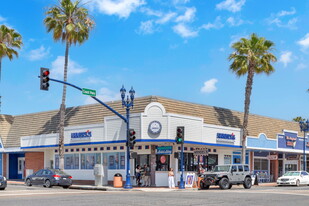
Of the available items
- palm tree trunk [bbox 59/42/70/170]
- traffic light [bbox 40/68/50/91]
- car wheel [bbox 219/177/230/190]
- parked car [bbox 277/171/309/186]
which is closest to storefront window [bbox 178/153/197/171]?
car wheel [bbox 219/177/230/190]

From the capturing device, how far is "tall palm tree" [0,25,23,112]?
45562mm

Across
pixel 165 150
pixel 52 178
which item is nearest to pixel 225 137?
pixel 165 150

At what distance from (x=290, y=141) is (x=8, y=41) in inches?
1185

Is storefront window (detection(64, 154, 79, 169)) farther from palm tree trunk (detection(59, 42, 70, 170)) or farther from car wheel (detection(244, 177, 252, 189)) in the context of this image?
car wheel (detection(244, 177, 252, 189))

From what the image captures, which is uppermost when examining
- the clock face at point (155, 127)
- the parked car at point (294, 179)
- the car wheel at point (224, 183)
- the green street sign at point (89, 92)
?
the green street sign at point (89, 92)

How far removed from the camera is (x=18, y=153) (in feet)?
157

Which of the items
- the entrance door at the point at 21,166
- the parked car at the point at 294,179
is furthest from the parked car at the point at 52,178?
the parked car at the point at 294,179

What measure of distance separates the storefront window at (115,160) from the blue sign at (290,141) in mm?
17634

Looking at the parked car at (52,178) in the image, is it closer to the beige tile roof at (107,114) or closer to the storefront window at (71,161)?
the beige tile roof at (107,114)

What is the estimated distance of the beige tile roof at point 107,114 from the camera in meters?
36.4

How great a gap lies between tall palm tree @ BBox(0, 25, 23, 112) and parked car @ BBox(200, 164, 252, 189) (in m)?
24.6

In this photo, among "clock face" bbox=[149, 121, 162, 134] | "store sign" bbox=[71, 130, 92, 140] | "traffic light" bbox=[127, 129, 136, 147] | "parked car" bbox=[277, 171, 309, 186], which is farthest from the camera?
"parked car" bbox=[277, 171, 309, 186]

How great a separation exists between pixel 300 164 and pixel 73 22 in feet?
100

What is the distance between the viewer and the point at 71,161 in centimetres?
4138
